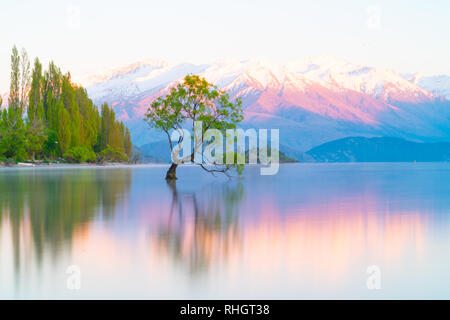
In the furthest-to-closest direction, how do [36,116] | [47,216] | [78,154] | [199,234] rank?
[78,154] → [36,116] → [47,216] → [199,234]

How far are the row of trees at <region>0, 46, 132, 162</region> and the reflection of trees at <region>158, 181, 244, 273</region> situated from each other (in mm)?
52657

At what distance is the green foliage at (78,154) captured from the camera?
238ft

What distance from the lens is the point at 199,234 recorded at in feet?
35.3

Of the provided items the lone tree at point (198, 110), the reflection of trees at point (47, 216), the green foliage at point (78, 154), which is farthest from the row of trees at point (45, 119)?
the reflection of trees at point (47, 216)

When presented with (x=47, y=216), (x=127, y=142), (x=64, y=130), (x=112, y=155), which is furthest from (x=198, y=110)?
(x=127, y=142)

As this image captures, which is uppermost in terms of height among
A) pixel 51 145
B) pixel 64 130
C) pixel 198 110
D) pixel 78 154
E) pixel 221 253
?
pixel 64 130

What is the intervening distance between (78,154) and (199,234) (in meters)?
65.6

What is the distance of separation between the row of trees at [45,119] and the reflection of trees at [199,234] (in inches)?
2073

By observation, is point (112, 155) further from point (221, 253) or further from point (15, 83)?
point (221, 253)

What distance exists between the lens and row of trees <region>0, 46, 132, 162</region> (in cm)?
6400

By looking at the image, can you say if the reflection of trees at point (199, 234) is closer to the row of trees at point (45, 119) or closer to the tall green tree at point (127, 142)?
the row of trees at point (45, 119)

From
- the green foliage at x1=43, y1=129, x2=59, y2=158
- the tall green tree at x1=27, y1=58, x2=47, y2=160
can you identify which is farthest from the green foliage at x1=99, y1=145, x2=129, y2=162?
the tall green tree at x1=27, y1=58, x2=47, y2=160

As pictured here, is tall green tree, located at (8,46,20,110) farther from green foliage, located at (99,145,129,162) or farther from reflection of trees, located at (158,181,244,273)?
reflection of trees, located at (158,181,244,273)
